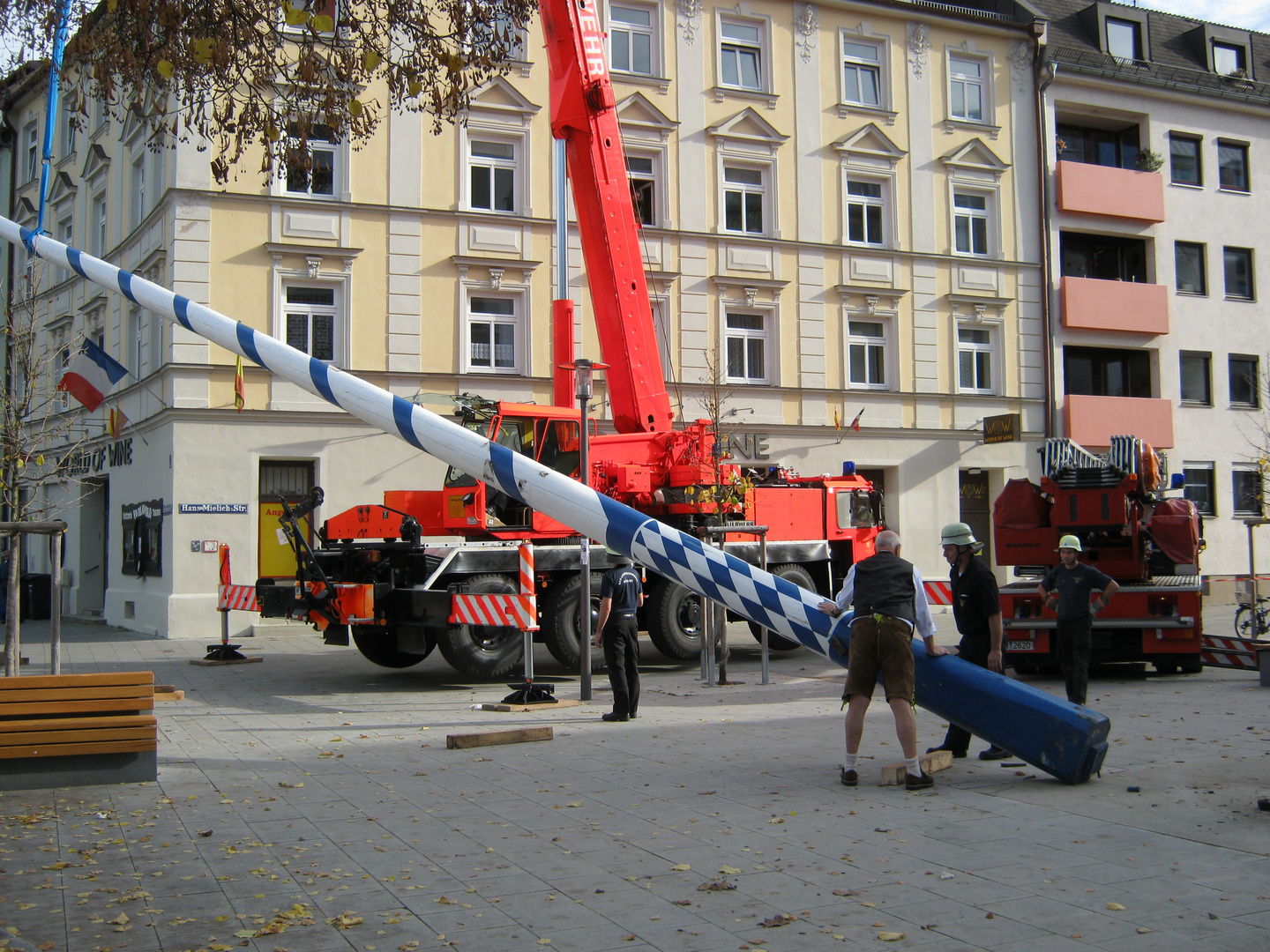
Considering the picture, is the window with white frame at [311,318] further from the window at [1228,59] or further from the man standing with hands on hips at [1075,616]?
the window at [1228,59]

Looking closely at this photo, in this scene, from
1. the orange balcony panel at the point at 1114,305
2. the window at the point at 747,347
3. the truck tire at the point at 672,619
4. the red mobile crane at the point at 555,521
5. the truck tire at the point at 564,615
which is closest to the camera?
the red mobile crane at the point at 555,521

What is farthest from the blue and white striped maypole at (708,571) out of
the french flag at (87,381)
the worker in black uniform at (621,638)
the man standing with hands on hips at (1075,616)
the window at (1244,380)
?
Answer: the window at (1244,380)

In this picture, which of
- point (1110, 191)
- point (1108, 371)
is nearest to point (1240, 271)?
point (1108, 371)

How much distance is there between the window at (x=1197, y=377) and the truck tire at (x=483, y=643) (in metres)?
22.6

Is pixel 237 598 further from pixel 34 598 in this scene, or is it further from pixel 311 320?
pixel 34 598

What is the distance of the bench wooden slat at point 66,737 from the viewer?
722 cm

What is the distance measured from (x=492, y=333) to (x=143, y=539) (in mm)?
7565

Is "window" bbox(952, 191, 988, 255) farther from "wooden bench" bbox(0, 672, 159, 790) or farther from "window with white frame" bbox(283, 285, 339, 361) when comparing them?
"wooden bench" bbox(0, 672, 159, 790)

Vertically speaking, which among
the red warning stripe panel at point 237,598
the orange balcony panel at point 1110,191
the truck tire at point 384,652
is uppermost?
the orange balcony panel at point 1110,191

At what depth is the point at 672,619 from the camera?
48.0 feet

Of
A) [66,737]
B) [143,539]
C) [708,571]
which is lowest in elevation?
[66,737]

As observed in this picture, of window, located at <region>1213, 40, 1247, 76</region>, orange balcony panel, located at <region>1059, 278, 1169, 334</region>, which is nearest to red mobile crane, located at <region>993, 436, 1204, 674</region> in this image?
orange balcony panel, located at <region>1059, 278, 1169, 334</region>

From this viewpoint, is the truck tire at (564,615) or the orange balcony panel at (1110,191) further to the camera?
the orange balcony panel at (1110,191)

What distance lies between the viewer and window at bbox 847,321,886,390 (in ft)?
85.0
